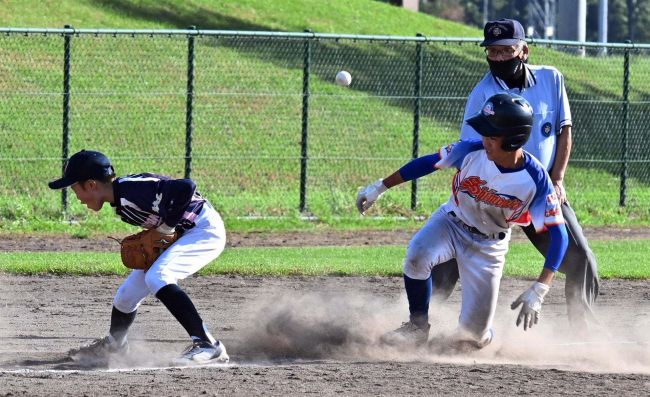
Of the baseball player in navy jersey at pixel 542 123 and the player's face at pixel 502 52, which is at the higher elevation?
the player's face at pixel 502 52

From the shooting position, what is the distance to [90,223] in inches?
562

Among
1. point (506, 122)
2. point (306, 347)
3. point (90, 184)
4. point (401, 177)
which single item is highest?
point (506, 122)

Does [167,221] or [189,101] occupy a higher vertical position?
[189,101]

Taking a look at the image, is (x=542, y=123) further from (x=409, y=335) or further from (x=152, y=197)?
(x=152, y=197)

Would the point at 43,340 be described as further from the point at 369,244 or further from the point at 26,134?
the point at 26,134

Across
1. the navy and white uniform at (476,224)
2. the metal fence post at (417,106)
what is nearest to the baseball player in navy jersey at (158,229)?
the navy and white uniform at (476,224)

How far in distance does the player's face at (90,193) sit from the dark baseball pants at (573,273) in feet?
7.88

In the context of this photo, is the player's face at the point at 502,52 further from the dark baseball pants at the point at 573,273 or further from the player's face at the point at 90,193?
the player's face at the point at 90,193

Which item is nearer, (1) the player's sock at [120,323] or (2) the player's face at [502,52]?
(1) the player's sock at [120,323]

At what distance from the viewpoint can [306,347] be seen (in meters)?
7.44

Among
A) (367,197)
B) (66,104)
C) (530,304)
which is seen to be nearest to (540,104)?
(367,197)

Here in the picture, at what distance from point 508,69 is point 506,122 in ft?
3.48

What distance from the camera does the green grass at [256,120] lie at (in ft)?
51.5

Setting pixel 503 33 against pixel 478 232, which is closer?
pixel 478 232
